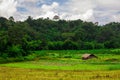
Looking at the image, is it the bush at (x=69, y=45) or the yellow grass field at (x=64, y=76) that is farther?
the bush at (x=69, y=45)

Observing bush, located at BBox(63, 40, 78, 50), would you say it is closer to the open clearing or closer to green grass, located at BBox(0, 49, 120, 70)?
green grass, located at BBox(0, 49, 120, 70)

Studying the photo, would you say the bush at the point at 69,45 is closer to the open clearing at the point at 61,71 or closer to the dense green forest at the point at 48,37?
the dense green forest at the point at 48,37

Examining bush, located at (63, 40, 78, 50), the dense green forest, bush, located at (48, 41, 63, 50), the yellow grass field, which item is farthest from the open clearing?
bush, located at (63, 40, 78, 50)

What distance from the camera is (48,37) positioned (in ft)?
350

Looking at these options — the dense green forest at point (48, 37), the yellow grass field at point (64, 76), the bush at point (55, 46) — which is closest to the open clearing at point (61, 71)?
the yellow grass field at point (64, 76)

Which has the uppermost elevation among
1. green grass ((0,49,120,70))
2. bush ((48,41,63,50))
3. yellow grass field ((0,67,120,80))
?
bush ((48,41,63,50))

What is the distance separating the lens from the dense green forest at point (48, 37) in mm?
59144

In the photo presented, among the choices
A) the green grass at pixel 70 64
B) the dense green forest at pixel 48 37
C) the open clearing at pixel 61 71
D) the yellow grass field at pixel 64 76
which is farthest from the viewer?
the dense green forest at pixel 48 37

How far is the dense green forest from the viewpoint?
59144 mm

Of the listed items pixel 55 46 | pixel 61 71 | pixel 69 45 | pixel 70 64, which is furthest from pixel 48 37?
pixel 61 71

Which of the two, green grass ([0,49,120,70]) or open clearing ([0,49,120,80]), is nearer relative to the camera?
open clearing ([0,49,120,80])

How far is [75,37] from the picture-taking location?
333 feet

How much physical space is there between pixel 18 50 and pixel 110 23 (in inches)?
4408

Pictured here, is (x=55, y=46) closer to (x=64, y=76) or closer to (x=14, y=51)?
(x=14, y=51)
